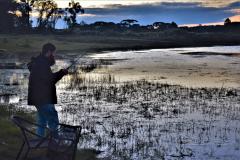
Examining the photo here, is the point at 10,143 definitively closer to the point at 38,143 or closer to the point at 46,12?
the point at 38,143

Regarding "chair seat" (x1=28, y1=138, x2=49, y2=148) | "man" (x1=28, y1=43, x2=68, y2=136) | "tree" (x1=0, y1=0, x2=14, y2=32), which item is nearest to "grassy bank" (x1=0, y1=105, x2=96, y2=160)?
"man" (x1=28, y1=43, x2=68, y2=136)

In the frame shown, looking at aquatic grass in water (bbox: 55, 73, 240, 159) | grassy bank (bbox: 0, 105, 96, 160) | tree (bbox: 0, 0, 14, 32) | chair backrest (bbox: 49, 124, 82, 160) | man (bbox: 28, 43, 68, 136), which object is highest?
tree (bbox: 0, 0, 14, 32)

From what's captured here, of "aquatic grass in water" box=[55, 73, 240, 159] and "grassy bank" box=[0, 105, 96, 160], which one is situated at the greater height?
"grassy bank" box=[0, 105, 96, 160]

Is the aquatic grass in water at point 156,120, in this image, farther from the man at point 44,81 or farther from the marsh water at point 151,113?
the man at point 44,81

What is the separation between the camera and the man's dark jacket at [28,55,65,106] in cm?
838

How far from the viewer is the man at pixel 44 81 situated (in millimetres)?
8383

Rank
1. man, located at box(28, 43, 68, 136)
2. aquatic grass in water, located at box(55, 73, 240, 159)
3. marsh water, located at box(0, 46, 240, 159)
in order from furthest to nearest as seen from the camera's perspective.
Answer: marsh water, located at box(0, 46, 240, 159) < aquatic grass in water, located at box(55, 73, 240, 159) < man, located at box(28, 43, 68, 136)

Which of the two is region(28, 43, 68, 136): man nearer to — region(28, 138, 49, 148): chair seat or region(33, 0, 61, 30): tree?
region(28, 138, 49, 148): chair seat

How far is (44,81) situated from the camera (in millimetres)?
8477

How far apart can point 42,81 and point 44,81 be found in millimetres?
36

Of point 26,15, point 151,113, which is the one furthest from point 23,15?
point 151,113

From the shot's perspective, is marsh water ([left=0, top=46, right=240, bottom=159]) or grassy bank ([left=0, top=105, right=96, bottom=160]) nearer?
grassy bank ([left=0, top=105, right=96, bottom=160])

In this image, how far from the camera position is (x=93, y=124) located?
556 inches

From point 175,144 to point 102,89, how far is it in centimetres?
1061
